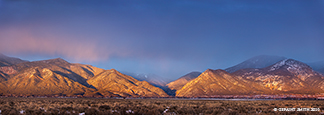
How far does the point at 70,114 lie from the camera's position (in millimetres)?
18031

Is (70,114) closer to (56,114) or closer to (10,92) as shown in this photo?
(56,114)

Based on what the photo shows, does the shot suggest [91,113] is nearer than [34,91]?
Yes

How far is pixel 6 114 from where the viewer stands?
58.2 feet

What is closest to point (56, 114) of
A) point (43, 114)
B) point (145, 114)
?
point (43, 114)

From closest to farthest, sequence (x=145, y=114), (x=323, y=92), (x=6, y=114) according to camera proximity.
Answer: (x=6, y=114)
(x=145, y=114)
(x=323, y=92)

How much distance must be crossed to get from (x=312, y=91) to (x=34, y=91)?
890ft

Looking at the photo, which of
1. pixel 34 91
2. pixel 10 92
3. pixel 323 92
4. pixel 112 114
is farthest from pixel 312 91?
pixel 10 92

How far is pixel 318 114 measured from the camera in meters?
20.2

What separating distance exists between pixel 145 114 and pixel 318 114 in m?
17.0

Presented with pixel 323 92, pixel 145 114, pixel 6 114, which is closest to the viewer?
pixel 6 114

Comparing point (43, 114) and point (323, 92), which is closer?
point (43, 114)

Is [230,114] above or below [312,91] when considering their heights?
below

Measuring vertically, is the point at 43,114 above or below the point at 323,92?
below

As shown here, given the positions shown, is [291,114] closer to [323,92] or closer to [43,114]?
[43,114]
